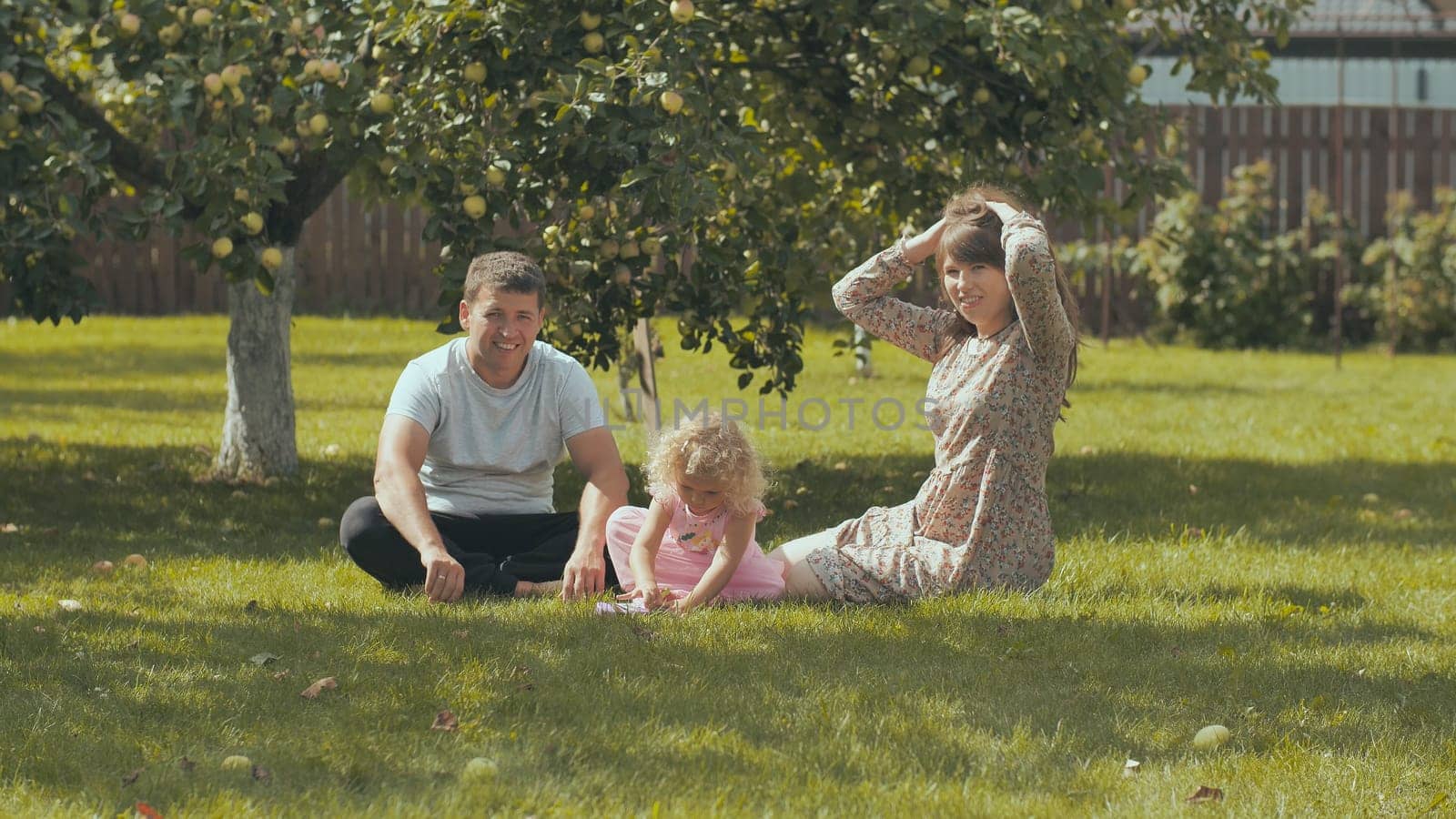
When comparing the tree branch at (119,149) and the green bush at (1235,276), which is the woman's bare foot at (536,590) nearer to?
the tree branch at (119,149)

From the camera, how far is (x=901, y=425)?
905 centimetres

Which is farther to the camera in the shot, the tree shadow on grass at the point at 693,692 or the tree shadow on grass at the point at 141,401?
the tree shadow on grass at the point at 141,401

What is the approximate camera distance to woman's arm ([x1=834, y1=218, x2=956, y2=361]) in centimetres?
468

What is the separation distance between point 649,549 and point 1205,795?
6.01 ft

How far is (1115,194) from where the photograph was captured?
51.4 feet

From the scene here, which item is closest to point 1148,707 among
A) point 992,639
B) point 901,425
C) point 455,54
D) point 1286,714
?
point 1286,714

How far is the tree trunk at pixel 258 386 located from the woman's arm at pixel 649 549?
3.02m

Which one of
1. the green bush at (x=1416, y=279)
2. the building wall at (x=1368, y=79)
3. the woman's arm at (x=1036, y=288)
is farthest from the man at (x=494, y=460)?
the building wall at (x=1368, y=79)

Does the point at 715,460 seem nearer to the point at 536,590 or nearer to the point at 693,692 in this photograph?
the point at 536,590

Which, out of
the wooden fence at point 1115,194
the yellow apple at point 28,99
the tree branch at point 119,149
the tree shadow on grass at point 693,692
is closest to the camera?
the tree shadow on grass at point 693,692

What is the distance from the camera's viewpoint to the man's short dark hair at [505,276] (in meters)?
4.45

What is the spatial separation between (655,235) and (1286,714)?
9.71ft

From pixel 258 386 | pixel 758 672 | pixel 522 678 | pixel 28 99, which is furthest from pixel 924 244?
pixel 258 386

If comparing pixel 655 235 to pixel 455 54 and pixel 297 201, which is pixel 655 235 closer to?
pixel 455 54
